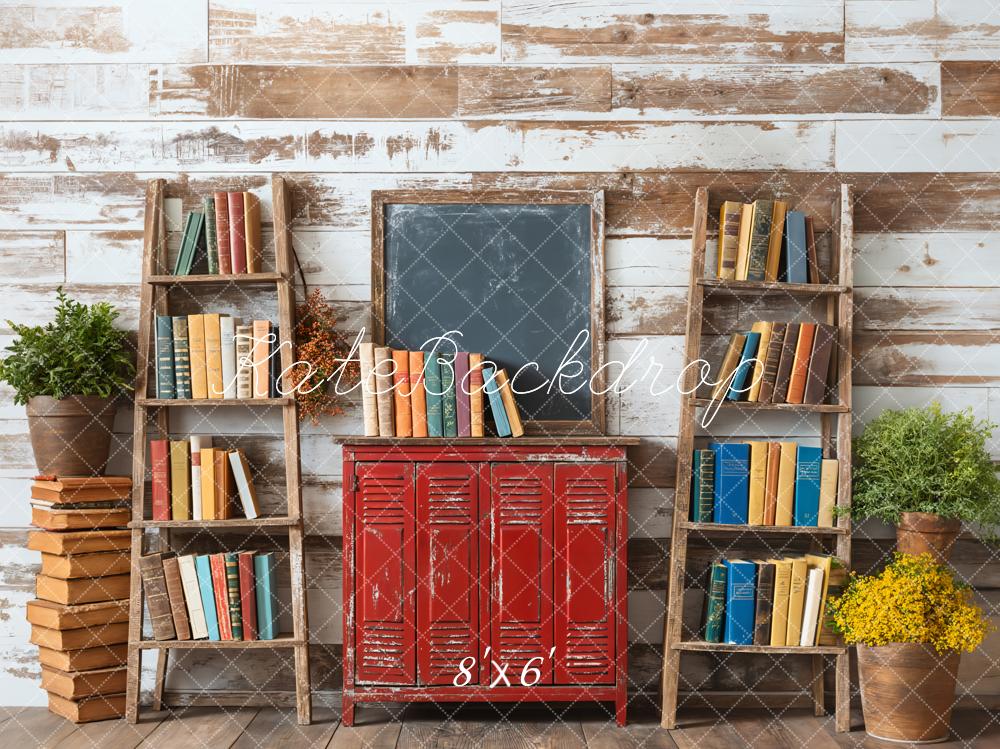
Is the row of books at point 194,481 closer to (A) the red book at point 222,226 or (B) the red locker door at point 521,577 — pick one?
(A) the red book at point 222,226

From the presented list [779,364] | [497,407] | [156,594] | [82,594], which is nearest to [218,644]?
[156,594]

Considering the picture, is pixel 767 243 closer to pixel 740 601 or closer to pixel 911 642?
pixel 740 601

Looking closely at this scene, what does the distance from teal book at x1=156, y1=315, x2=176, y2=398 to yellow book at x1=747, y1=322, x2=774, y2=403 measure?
74.8 inches

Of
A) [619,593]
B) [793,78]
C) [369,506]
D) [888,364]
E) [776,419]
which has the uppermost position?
[793,78]

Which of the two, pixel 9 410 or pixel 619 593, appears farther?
pixel 9 410

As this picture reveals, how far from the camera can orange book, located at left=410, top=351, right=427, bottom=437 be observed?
8.98ft

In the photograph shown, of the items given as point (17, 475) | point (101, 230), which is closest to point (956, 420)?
point (101, 230)

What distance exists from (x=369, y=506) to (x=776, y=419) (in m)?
1.42

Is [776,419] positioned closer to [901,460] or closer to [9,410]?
[901,460]

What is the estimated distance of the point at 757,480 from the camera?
9.12 ft

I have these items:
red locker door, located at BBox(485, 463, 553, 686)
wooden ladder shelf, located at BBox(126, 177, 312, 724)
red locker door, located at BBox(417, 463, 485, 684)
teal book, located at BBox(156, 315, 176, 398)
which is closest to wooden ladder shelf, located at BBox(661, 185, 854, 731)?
red locker door, located at BBox(485, 463, 553, 686)

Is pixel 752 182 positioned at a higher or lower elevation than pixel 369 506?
higher

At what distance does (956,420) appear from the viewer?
275 centimetres

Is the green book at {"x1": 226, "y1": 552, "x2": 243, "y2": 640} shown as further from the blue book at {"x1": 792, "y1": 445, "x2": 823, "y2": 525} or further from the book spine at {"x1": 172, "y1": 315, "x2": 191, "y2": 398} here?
the blue book at {"x1": 792, "y1": 445, "x2": 823, "y2": 525}
